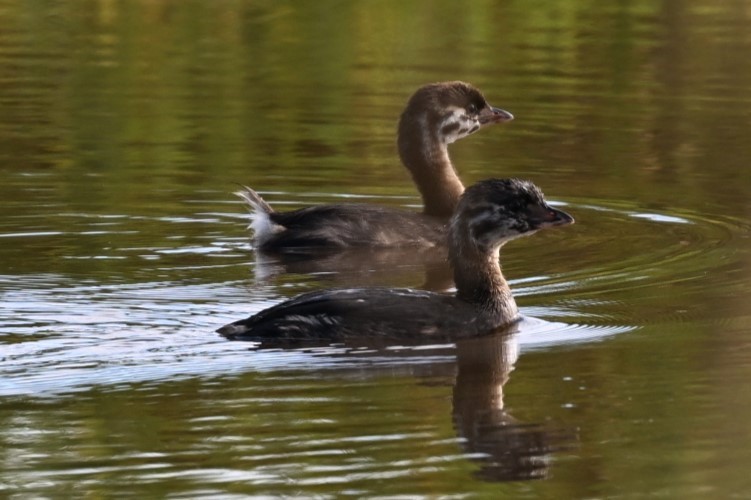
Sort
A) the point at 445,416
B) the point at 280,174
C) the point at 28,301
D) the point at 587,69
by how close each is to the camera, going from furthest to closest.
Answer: the point at 587,69 → the point at 280,174 → the point at 28,301 → the point at 445,416

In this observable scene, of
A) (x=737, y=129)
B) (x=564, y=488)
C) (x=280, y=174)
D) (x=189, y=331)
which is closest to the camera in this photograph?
(x=564, y=488)

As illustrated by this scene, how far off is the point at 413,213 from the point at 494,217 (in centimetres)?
296

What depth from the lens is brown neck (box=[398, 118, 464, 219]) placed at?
1369cm

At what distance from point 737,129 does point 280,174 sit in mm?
4611

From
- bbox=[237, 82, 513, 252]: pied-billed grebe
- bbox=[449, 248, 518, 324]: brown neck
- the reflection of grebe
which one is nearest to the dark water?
the reflection of grebe

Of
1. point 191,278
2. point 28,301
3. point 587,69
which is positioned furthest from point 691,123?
point 28,301

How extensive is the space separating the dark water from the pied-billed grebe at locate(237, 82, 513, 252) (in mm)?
328

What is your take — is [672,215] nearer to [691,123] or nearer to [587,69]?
[691,123]

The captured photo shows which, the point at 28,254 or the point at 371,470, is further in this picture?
the point at 28,254

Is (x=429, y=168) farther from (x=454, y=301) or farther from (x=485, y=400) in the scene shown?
(x=485, y=400)

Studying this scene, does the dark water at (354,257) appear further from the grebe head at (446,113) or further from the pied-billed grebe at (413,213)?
the grebe head at (446,113)

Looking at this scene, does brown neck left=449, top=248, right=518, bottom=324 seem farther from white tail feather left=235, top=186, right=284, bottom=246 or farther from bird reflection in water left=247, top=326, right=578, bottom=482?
white tail feather left=235, top=186, right=284, bottom=246

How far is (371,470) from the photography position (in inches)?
277

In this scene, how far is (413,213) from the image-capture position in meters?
13.1
